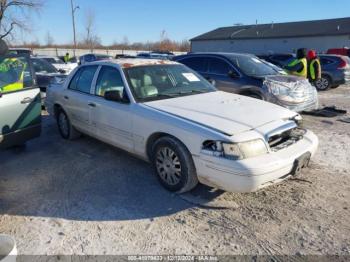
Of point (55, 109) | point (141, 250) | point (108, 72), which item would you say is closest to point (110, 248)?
point (141, 250)

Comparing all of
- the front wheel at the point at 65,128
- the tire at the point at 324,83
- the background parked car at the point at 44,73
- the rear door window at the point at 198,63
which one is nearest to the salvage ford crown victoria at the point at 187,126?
the front wheel at the point at 65,128

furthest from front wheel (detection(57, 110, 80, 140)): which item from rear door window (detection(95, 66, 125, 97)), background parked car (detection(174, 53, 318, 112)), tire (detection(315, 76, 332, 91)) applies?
tire (detection(315, 76, 332, 91))

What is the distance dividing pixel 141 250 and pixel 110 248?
0.93 ft

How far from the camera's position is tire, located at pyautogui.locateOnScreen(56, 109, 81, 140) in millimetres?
5699

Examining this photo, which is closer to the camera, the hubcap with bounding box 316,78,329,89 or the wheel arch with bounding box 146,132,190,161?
the wheel arch with bounding box 146,132,190,161

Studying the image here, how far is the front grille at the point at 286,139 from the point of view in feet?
11.4

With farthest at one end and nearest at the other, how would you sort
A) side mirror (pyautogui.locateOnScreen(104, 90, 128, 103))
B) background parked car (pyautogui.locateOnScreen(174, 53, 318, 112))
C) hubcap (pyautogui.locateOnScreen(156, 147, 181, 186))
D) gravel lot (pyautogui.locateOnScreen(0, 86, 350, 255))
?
background parked car (pyautogui.locateOnScreen(174, 53, 318, 112)) < side mirror (pyautogui.locateOnScreen(104, 90, 128, 103)) < hubcap (pyautogui.locateOnScreen(156, 147, 181, 186)) < gravel lot (pyautogui.locateOnScreen(0, 86, 350, 255))

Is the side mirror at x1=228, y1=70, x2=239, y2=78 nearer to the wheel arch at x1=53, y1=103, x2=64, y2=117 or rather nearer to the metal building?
the wheel arch at x1=53, y1=103, x2=64, y2=117

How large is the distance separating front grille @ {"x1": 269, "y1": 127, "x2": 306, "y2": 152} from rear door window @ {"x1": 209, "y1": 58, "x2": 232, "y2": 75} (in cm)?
376

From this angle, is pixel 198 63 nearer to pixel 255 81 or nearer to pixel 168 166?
pixel 255 81

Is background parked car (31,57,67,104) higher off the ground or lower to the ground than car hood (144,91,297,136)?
higher

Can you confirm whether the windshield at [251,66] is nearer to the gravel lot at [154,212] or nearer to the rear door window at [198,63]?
the rear door window at [198,63]

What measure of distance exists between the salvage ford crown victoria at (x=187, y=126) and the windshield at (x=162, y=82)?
14 millimetres

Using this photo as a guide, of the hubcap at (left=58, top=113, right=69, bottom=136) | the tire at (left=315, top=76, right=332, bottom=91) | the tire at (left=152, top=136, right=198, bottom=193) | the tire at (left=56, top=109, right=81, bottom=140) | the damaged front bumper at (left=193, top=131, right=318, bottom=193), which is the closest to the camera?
the damaged front bumper at (left=193, top=131, right=318, bottom=193)
